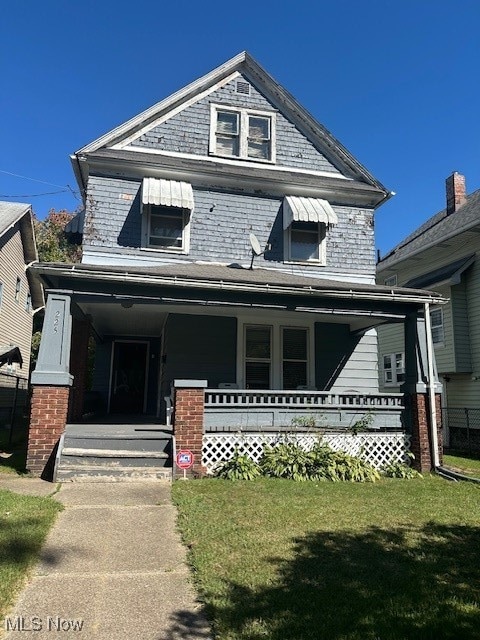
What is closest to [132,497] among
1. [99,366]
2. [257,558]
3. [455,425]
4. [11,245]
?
[257,558]

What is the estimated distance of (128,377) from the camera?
14.4m

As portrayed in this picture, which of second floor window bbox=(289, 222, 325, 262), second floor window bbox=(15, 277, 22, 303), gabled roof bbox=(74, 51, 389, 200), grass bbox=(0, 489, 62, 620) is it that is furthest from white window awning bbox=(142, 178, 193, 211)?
second floor window bbox=(15, 277, 22, 303)

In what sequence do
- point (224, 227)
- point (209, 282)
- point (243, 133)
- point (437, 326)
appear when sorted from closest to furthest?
point (209, 282) < point (224, 227) < point (243, 133) < point (437, 326)

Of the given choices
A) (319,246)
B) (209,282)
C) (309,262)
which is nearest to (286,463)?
(209,282)

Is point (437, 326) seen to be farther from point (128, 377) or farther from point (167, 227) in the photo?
point (128, 377)

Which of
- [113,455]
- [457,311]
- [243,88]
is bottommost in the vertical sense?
[113,455]

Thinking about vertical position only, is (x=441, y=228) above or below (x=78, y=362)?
above

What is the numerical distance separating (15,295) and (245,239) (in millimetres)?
12373

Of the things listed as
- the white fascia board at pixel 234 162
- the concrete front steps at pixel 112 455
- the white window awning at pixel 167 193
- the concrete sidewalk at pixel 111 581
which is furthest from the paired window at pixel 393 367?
the concrete sidewalk at pixel 111 581

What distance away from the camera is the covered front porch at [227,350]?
8438 mm

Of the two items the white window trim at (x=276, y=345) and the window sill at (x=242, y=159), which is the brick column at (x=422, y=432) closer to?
the white window trim at (x=276, y=345)

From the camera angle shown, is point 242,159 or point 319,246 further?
point 242,159

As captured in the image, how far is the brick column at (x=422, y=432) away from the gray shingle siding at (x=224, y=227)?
428 centimetres

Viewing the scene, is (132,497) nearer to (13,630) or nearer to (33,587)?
(33,587)
